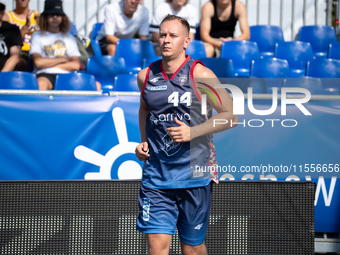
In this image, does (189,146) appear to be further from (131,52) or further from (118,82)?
(131,52)

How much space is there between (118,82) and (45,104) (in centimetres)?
147

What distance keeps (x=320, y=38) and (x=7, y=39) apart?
562cm

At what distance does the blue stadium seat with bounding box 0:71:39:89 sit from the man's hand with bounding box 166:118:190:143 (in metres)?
2.82

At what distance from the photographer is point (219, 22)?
6.54m

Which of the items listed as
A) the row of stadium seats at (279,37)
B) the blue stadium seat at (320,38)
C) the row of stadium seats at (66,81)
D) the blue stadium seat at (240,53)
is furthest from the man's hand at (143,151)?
the blue stadium seat at (320,38)

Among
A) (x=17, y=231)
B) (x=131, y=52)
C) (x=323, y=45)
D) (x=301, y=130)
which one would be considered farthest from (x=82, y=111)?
(x=323, y=45)

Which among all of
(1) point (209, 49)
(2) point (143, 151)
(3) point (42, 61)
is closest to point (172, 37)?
(2) point (143, 151)

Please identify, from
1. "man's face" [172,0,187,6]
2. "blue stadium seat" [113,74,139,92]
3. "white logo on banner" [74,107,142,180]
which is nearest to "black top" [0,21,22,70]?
"blue stadium seat" [113,74,139,92]

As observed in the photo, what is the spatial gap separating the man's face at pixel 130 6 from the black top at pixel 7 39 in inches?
68.7

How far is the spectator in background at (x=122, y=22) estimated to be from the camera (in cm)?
632

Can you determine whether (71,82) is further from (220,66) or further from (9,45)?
(220,66)

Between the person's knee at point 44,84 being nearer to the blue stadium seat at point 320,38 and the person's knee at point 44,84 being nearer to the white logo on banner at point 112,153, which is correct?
the white logo on banner at point 112,153

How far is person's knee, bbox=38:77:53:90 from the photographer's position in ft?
15.7

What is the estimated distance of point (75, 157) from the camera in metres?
3.56
